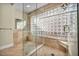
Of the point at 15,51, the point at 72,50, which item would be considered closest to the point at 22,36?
the point at 15,51

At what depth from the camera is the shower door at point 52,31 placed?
7.62ft

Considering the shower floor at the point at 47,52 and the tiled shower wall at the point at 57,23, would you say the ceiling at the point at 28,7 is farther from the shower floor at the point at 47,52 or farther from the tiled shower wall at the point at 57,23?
the shower floor at the point at 47,52

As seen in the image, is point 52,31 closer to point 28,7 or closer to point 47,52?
point 47,52

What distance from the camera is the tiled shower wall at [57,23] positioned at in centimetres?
232

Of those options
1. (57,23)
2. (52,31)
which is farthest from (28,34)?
(57,23)

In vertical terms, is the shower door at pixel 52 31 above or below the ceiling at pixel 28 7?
below

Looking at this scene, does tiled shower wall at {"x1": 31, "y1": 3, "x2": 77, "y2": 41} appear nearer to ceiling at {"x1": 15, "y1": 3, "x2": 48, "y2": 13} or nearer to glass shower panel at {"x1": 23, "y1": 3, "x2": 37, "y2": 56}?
glass shower panel at {"x1": 23, "y1": 3, "x2": 37, "y2": 56}

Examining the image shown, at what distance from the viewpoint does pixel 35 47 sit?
237 cm

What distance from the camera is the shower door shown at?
2.32m

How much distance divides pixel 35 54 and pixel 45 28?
537mm

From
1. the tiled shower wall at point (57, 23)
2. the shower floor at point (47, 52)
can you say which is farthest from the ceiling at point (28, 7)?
the shower floor at point (47, 52)

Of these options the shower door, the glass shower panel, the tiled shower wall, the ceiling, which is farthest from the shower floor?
the ceiling

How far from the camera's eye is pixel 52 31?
234 cm

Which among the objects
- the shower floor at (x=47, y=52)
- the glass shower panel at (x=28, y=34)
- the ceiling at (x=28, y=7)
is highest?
the ceiling at (x=28, y=7)
